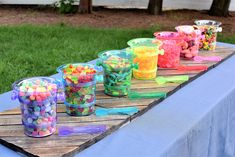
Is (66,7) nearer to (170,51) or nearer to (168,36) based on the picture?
(168,36)

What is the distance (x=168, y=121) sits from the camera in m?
1.58

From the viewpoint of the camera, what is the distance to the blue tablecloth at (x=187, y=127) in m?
1.37

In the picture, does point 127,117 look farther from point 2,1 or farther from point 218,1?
point 2,1

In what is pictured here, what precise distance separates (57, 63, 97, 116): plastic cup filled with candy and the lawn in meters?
2.05

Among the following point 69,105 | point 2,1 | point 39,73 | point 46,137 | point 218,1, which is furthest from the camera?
point 2,1

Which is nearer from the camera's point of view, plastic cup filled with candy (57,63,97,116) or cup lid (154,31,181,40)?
plastic cup filled with candy (57,63,97,116)

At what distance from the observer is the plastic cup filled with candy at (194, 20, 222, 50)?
2.53m

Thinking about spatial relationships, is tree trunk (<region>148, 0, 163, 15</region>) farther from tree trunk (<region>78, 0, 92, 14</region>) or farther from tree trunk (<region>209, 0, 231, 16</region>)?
tree trunk (<region>78, 0, 92, 14</region>)

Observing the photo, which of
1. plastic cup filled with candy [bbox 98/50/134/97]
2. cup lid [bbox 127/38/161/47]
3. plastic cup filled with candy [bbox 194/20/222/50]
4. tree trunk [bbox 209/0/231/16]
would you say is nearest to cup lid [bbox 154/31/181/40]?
cup lid [bbox 127/38/161/47]

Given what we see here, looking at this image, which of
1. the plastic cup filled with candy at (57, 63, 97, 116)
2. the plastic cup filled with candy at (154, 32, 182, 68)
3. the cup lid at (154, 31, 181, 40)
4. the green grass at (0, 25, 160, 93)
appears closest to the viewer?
the plastic cup filled with candy at (57, 63, 97, 116)

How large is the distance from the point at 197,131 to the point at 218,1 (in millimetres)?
6929

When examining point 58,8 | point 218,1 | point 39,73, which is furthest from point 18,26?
point 218,1

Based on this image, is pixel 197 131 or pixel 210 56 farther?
pixel 210 56

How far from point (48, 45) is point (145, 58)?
11.4 feet
